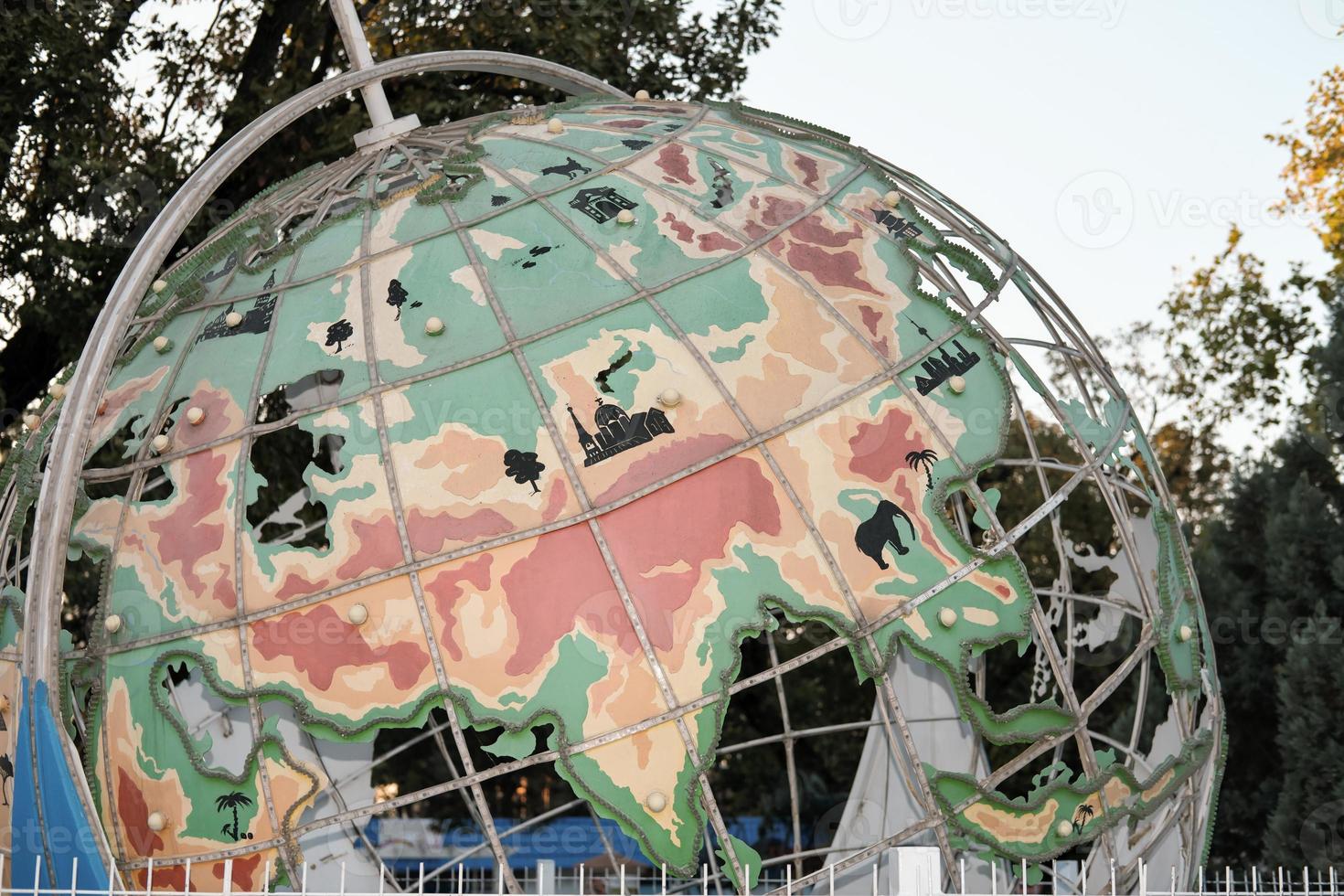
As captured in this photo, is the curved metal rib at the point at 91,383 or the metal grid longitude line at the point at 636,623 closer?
the metal grid longitude line at the point at 636,623

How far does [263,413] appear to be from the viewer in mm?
13648

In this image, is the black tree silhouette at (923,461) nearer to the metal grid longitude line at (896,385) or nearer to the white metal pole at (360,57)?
the metal grid longitude line at (896,385)

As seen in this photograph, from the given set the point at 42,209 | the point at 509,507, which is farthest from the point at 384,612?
the point at 42,209

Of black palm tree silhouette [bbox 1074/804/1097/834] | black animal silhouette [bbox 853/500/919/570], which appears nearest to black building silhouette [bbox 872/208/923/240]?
black animal silhouette [bbox 853/500/919/570]

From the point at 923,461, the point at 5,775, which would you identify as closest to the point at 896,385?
the point at 923,461

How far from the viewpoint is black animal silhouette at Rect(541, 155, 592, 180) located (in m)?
8.35

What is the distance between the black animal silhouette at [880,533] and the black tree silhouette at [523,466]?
1.60 metres

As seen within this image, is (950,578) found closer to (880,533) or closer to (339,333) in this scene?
(880,533)

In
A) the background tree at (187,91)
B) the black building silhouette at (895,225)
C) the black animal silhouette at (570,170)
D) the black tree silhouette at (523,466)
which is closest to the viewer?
the black tree silhouette at (523,466)

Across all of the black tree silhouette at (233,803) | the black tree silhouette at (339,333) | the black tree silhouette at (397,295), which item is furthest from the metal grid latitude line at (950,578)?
the black tree silhouette at (397,295)

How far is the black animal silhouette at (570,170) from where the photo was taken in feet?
27.4

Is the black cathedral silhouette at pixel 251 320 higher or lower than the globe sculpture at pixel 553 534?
higher

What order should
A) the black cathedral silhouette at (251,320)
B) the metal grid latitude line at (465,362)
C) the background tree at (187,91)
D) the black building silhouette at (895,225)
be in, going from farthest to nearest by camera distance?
the background tree at (187,91) < the black building silhouette at (895,225) < the black cathedral silhouette at (251,320) < the metal grid latitude line at (465,362)

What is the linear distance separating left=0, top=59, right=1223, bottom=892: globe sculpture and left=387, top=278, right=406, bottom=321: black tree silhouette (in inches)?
0.7
